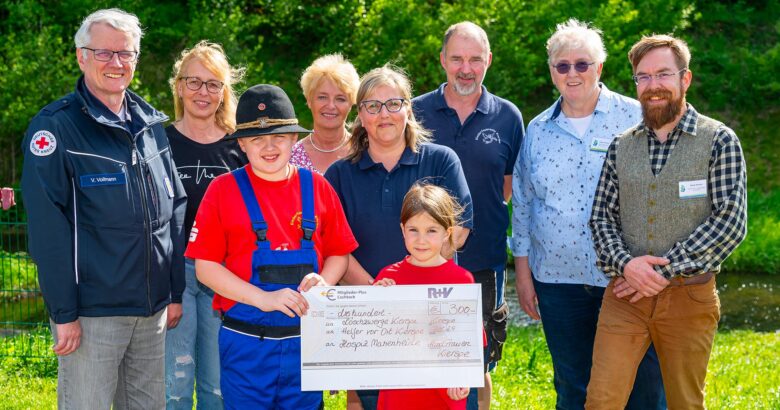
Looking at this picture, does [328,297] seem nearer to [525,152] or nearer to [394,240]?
[394,240]

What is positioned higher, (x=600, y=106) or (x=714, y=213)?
(x=600, y=106)

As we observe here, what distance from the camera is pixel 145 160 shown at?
13.4 feet

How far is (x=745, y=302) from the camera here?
38.9ft

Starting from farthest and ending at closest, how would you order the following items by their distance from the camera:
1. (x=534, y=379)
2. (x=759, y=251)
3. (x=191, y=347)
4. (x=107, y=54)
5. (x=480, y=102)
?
(x=759, y=251)
(x=534, y=379)
(x=480, y=102)
(x=191, y=347)
(x=107, y=54)

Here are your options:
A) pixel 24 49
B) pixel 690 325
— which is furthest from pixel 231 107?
pixel 24 49

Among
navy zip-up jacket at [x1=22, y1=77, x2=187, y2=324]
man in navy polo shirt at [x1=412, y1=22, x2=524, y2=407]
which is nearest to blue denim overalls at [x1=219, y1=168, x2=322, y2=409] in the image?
navy zip-up jacket at [x1=22, y1=77, x2=187, y2=324]

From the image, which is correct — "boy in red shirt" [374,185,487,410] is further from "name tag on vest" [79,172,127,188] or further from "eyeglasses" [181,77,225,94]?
"eyeglasses" [181,77,225,94]

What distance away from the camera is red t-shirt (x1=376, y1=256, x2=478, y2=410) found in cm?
385

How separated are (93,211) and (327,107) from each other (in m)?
1.74

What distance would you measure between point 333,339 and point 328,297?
200 millimetres

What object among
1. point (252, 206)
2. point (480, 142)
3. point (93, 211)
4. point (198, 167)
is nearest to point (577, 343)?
point (480, 142)

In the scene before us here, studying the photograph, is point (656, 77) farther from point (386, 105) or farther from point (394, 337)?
point (394, 337)

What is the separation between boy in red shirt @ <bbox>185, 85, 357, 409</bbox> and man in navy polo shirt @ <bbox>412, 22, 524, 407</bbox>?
1.34m

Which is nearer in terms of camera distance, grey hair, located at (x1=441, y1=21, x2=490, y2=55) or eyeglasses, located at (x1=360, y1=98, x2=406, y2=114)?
eyeglasses, located at (x1=360, y1=98, x2=406, y2=114)
